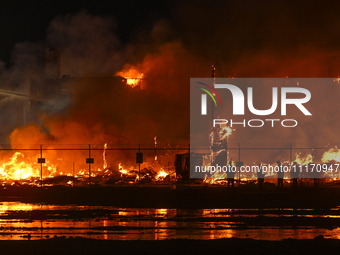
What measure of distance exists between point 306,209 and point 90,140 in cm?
2319

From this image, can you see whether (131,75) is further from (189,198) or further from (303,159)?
(189,198)

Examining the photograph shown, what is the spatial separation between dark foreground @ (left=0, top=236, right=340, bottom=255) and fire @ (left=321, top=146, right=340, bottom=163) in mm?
20157

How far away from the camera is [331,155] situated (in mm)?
26047

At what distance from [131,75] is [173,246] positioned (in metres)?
30.7

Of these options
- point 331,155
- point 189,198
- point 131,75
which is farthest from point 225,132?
point 189,198

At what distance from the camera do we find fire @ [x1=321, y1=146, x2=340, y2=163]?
Result: 2584cm

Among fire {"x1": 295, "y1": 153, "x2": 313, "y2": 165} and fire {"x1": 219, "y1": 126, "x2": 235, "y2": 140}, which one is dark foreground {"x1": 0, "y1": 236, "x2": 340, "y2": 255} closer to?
fire {"x1": 295, "y1": 153, "x2": 313, "y2": 165}

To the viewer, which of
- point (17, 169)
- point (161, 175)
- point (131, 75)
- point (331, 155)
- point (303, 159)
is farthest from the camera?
point (131, 75)

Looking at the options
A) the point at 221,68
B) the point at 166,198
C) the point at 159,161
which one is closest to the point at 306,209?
the point at 166,198

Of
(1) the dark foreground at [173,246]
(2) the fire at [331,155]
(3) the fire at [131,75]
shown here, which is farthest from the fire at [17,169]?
(2) the fire at [331,155]

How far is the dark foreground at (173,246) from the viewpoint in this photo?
272 inches

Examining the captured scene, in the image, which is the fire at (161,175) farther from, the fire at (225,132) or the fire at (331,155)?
the fire at (331,155)

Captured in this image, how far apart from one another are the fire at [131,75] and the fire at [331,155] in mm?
18621

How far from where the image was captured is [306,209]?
40.1ft
